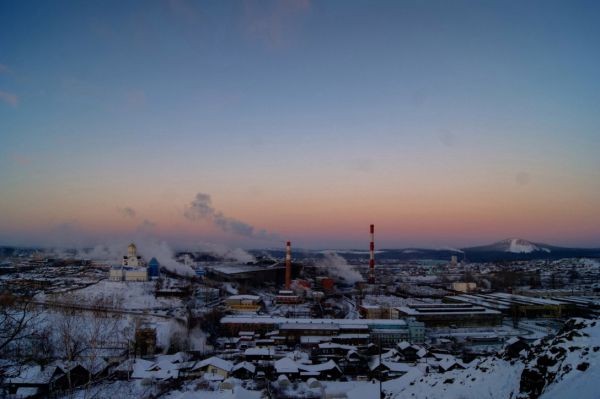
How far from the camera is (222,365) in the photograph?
12.0m

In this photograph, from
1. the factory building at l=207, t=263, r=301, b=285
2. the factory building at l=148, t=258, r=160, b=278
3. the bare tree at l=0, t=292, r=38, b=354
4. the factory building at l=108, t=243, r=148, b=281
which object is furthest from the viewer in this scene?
the factory building at l=207, t=263, r=301, b=285

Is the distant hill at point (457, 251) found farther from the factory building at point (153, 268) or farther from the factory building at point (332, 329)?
the factory building at point (332, 329)

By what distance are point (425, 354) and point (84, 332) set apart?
10.9 m

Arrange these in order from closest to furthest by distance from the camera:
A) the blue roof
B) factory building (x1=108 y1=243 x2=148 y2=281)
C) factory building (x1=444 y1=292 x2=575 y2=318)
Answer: factory building (x1=444 y1=292 x2=575 y2=318)
factory building (x1=108 y1=243 x2=148 y2=281)
the blue roof

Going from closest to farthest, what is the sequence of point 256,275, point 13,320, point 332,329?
point 13,320 → point 332,329 → point 256,275

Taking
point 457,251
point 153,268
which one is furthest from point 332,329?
point 457,251

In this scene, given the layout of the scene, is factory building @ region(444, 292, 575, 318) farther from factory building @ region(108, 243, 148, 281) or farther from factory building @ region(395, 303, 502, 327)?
factory building @ region(108, 243, 148, 281)

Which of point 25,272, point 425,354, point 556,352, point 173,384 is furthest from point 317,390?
point 25,272

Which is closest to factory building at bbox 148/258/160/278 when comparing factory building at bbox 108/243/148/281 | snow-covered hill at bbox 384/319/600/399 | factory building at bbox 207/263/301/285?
factory building at bbox 108/243/148/281

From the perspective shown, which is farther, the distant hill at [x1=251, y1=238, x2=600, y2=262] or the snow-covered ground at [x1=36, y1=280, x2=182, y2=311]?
the distant hill at [x1=251, y1=238, x2=600, y2=262]

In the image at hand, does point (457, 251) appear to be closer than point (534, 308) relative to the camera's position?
No

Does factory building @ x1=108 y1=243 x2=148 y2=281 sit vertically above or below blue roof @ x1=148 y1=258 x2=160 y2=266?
below

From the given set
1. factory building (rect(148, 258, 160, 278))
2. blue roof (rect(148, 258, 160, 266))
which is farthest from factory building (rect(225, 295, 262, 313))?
blue roof (rect(148, 258, 160, 266))

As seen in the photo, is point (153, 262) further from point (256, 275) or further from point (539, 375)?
point (539, 375)
